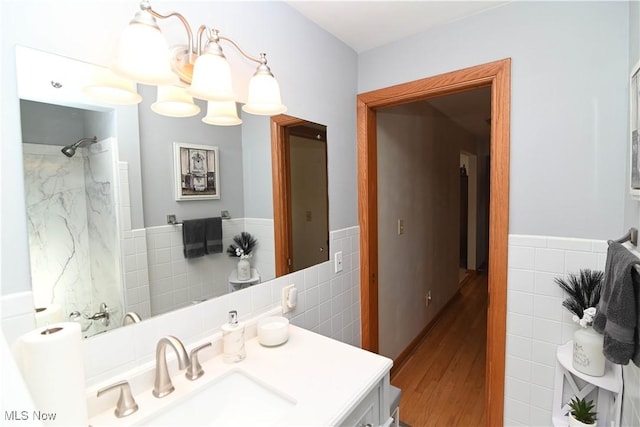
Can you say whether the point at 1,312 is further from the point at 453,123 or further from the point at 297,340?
the point at 453,123

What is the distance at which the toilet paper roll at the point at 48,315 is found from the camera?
2.48ft

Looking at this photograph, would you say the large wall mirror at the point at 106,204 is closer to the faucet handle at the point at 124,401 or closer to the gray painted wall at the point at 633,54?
the faucet handle at the point at 124,401

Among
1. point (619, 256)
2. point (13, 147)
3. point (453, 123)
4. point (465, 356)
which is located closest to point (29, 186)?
point (13, 147)

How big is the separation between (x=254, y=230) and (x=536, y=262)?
1344 mm

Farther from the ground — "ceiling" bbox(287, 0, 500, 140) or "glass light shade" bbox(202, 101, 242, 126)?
"ceiling" bbox(287, 0, 500, 140)

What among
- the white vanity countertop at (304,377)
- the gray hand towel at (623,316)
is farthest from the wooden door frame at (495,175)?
the white vanity countertop at (304,377)

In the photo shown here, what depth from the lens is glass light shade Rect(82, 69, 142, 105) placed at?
0.84m

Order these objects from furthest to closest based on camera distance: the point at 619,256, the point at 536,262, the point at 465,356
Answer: the point at 465,356 < the point at 536,262 < the point at 619,256

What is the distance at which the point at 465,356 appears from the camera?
2.65 m

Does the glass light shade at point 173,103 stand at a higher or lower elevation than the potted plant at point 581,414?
higher

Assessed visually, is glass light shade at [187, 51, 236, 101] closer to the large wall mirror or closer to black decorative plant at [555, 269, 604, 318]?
the large wall mirror

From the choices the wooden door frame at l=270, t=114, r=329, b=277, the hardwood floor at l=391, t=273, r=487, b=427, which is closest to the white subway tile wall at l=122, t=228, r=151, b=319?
the wooden door frame at l=270, t=114, r=329, b=277

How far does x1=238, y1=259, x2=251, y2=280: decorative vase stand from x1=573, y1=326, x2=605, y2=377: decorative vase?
139 centimetres

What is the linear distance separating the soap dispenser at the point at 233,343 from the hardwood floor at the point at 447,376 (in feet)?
4.90
